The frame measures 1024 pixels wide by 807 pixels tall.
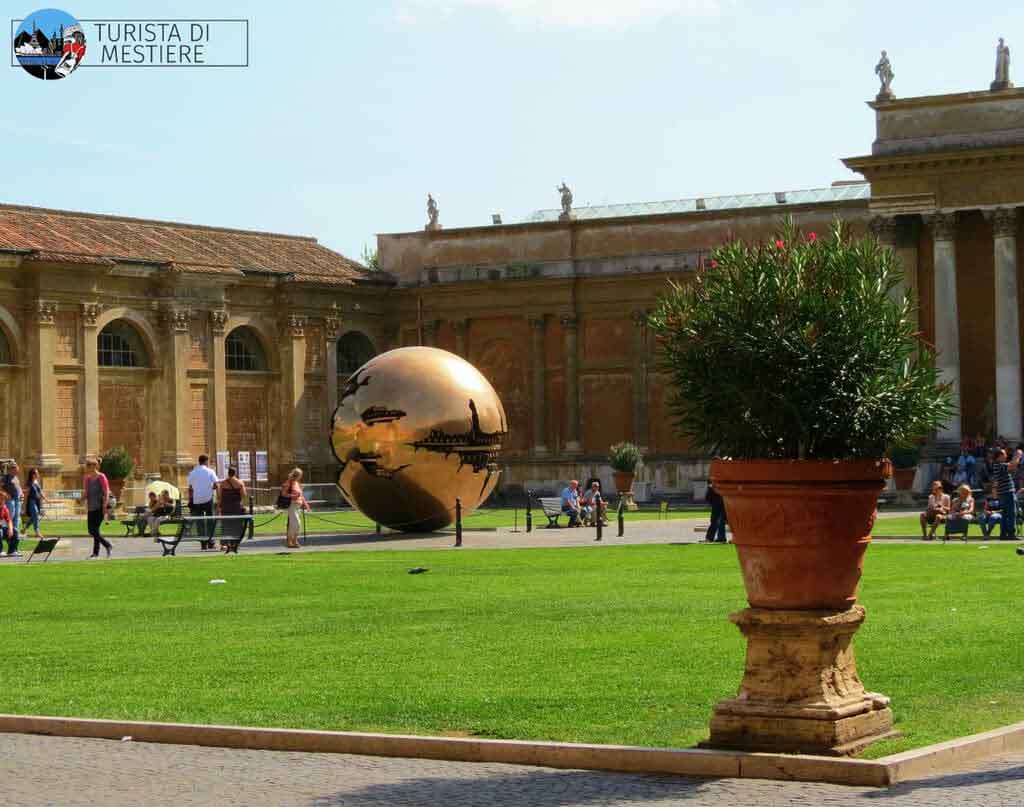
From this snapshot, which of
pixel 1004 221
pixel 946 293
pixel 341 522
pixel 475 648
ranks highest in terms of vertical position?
pixel 1004 221

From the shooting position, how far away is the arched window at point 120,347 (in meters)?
57.6

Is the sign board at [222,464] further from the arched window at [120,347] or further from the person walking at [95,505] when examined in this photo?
the person walking at [95,505]

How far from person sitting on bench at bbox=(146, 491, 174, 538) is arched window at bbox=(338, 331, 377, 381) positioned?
21827mm

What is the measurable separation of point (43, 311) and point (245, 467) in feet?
24.2

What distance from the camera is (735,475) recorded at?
10.5 meters

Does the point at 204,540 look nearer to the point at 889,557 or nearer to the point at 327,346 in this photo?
the point at 889,557

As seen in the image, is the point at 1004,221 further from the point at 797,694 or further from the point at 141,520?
the point at 797,694

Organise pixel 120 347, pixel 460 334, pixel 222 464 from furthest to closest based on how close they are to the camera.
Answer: pixel 460 334
pixel 120 347
pixel 222 464

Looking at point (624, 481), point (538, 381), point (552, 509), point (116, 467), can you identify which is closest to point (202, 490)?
point (552, 509)

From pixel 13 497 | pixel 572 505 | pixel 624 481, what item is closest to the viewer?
pixel 13 497

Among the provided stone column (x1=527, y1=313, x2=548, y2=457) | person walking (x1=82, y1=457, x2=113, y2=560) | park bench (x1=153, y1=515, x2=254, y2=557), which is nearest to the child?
person walking (x1=82, y1=457, x2=113, y2=560)

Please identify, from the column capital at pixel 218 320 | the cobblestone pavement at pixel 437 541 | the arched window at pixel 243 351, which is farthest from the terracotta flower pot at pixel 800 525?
the arched window at pixel 243 351

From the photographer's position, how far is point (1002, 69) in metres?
55.6

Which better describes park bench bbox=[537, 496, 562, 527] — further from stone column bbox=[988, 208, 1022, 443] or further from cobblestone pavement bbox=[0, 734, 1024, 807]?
cobblestone pavement bbox=[0, 734, 1024, 807]
